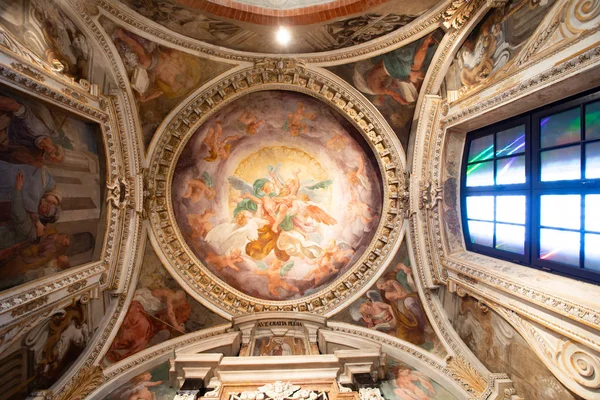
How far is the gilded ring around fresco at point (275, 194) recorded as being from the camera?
7539mm

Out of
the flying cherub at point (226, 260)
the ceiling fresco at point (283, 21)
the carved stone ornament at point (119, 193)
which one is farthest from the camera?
the flying cherub at point (226, 260)

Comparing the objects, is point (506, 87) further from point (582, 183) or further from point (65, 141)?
point (65, 141)

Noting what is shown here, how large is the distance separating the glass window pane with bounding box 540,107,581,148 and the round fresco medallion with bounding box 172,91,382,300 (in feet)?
12.1

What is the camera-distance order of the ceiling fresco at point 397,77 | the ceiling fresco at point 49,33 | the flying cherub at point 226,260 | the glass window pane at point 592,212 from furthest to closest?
the flying cherub at point 226,260, the ceiling fresco at point 397,77, the ceiling fresco at point 49,33, the glass window pane at point 592,212

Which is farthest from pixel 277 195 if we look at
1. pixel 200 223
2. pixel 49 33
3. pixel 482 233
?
pixel 49 33

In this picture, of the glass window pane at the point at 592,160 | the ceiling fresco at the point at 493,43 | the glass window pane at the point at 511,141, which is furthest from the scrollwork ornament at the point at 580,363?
the ceiling fresco at the point at 493,43

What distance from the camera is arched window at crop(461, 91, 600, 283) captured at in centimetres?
430

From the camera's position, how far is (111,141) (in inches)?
246

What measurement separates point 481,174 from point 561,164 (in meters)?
1.73

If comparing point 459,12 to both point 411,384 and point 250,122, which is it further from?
point 411,384

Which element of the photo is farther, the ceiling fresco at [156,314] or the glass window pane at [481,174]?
the ceiling fresco at [156,314]

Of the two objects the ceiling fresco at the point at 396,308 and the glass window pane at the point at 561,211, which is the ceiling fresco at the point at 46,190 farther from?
the glass window pane at the point at 561,211

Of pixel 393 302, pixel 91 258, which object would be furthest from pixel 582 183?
pixel 91 258

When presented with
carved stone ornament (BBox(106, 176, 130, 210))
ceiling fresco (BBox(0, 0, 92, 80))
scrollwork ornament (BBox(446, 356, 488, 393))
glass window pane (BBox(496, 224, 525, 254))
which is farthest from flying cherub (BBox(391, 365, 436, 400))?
ceiling fresco (BBox(0, 0, 92, 80))
